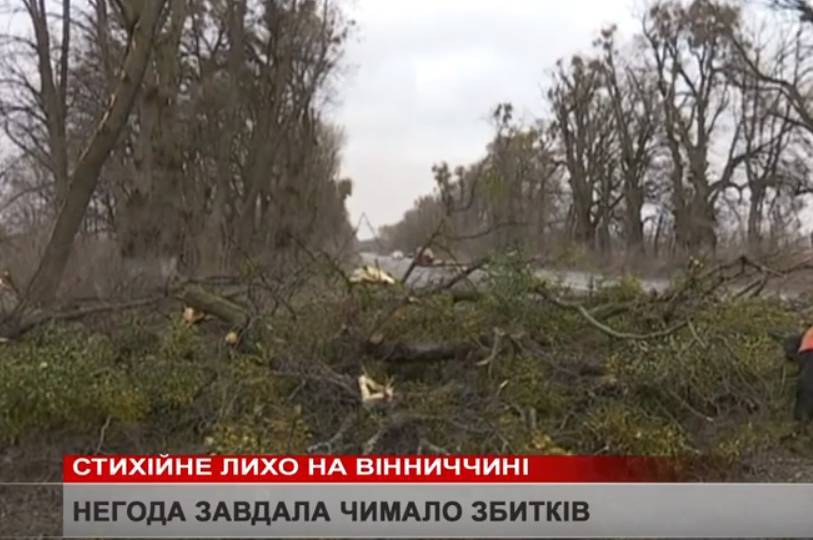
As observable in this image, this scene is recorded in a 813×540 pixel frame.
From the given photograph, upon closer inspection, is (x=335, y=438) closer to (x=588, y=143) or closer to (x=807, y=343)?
(x=807, y=343)

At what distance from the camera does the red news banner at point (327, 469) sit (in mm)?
3850

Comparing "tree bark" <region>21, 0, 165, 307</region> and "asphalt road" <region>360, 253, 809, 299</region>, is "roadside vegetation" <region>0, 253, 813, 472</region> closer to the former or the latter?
"asphalt road" <region>360, 253, 809, 299</region>

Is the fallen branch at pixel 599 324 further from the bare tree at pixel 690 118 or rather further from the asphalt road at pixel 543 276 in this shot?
the bare tree at pixel 690 118

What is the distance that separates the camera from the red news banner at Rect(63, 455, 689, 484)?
3850mm

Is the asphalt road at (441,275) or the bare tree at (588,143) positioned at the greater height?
the bare tree at (588,143)

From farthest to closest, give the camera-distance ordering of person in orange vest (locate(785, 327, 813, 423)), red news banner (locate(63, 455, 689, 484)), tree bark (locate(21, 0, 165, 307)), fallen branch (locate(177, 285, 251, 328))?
tree bark (locate(21, 0, 165, 307)), fallen branch (locate(177, 285, 251, 328)), person in orange vest (locate(785, 327, 813, 423)), red news banner (locate(63, 455, 689, 484))

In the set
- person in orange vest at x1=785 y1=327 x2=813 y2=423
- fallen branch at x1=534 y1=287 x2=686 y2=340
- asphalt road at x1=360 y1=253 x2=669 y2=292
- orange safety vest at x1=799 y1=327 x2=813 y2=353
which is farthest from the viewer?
asphalt road at x1=360 y1=253 x2=669 y2=292

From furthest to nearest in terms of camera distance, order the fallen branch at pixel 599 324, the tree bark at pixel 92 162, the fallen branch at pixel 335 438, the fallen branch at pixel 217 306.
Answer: the tree bark at pixel 92 162, the fallen branch at pixel 217 306, the fallen branch at pixel 599 324, the fallen branch at pixel 335 438

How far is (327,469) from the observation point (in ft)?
12.9

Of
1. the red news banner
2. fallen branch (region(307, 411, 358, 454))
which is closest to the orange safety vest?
the red news banner

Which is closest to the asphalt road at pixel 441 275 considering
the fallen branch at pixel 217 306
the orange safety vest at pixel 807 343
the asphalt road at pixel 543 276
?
the asphalt road at pixel 543 276

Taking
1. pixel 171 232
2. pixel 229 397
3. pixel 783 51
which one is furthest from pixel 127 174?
pixel 783 51

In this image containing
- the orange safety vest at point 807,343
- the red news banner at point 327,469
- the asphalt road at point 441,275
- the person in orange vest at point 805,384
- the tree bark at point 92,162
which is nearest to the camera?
the red news banner at point 327,469

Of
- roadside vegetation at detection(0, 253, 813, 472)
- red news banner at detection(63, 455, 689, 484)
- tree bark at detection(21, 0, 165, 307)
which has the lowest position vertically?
red news banner at detection(63, 455, 689, 484)
